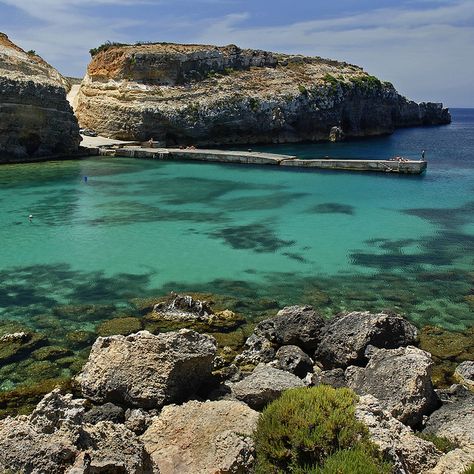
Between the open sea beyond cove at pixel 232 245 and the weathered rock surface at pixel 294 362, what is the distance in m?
3.45

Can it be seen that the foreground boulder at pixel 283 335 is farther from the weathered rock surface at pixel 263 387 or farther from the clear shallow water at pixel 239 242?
the weathered rock surface at pixel 263 387

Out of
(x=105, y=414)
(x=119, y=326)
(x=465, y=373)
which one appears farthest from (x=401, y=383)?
(x=119, y=326)

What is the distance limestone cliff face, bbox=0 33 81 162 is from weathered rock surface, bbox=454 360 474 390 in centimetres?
4843

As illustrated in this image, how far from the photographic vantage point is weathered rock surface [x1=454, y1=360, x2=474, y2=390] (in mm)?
12064

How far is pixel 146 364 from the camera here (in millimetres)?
10266

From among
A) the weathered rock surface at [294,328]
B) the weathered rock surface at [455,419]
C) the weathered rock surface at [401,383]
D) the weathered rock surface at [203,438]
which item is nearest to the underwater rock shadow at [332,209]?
the weathered rock surface at [294,328]

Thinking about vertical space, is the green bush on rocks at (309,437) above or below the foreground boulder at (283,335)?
above

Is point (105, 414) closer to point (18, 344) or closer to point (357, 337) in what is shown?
point (18, 344)

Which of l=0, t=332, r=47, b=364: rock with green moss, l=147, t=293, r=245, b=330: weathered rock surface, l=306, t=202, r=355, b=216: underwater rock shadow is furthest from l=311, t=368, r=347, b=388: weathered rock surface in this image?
l=306, t=202, r=355, b=216: underwater rock shadow

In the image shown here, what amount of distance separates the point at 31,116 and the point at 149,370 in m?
48.1

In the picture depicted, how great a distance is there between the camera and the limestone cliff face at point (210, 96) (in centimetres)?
6588

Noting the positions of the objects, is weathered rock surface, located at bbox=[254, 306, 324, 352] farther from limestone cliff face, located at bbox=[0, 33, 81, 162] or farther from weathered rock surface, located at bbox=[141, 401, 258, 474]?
limestone cliff face, located at bbox=[0, 33, 81, 162]

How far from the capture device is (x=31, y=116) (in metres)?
51.9

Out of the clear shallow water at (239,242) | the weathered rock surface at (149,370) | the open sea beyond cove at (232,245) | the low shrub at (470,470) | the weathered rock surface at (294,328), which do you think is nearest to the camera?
the low shrub at (470,470)
